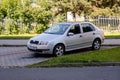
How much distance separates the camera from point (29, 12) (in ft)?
104

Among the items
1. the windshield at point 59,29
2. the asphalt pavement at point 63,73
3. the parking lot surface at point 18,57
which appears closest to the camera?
the asphalt pavement at point 63,73

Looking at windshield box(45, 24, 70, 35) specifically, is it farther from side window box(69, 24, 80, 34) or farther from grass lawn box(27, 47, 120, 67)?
grass lawn box(27, 47, 120, 67)

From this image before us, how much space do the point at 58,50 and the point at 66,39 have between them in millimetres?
659

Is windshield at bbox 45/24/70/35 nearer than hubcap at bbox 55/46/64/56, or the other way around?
hubcap at bbox 55/46/64/56

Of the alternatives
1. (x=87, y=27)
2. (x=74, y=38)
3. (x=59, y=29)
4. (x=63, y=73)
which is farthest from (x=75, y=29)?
(x=63, y=73)

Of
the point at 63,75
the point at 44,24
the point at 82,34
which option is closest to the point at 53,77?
the point at 63,75

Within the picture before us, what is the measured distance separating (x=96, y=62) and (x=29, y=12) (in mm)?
18515

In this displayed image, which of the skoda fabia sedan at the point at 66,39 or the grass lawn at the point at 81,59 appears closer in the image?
the grass lawn at the point at 81,59

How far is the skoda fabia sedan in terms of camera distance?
16.0m

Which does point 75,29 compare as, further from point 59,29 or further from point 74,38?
point 59,29

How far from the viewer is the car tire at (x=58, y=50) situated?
53.0 feet

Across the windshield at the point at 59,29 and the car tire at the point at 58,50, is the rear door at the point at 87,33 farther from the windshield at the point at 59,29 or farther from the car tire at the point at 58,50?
the car tire at the point at 58,50

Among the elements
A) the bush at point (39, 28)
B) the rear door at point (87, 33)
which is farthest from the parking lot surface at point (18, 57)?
the bush at point (39, 28)

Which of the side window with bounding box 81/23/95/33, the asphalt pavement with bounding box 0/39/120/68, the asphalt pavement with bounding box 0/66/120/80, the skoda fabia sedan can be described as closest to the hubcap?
the skoda fabia sedan
